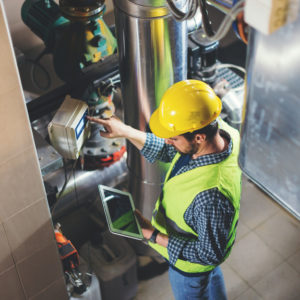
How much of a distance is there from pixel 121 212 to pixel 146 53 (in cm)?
78

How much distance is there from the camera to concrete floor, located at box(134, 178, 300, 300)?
309 centimetres

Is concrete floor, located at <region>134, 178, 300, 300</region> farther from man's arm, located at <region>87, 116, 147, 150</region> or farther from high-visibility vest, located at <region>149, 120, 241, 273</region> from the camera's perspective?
man's arm, located at <region>87, 116, 147, 150</region>

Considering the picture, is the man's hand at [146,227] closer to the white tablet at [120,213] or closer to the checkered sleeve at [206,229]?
the white tablet at [120,213]

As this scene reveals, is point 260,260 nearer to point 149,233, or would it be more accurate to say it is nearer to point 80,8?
point 149,233

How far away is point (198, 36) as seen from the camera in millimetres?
2980

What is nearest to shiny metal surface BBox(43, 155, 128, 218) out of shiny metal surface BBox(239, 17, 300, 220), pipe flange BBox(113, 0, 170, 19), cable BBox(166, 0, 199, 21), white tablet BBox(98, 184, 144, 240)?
white tablet BBox(98, 184, 144, 240)

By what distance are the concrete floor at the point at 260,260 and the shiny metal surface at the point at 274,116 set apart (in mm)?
2018

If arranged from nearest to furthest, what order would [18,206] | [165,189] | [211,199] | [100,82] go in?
A: 1. [18,206]
2. [211,199]
3. [165,189]
4. [100,82]

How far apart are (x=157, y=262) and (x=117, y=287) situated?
41cm

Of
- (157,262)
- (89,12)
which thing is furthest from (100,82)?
(157,262)

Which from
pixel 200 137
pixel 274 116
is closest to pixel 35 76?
pixel 200 137

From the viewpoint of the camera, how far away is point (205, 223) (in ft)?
6.83

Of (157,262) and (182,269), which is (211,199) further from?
(157,262)

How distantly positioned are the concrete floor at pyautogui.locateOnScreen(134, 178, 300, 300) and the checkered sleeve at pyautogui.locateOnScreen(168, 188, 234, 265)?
2.97 feet
